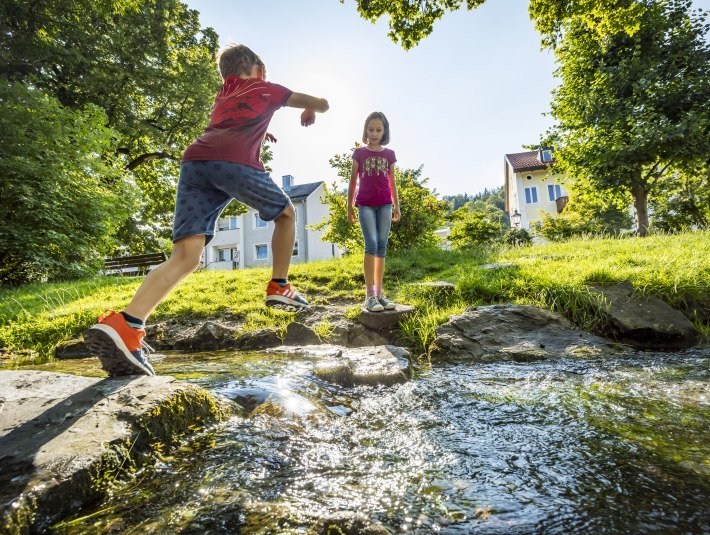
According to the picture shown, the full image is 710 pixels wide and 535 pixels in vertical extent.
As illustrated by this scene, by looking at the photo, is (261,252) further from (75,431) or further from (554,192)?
(75,431)

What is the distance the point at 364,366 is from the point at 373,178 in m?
2.44

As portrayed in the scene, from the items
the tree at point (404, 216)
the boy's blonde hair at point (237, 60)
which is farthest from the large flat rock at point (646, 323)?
the tree at point (404, 216)

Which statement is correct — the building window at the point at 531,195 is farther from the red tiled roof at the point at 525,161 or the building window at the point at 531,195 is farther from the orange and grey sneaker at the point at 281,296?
the orange and grey sneaker at the point at 281,296

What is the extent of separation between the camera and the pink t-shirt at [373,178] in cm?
438

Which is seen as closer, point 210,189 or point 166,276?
point 166,276

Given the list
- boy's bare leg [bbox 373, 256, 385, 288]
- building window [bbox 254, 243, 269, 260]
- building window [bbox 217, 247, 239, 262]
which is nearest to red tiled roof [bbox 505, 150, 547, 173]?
building window [bbox 254, 243, 269, 260]

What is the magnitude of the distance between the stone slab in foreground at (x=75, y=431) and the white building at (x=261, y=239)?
98.4ft

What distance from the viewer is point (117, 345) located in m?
1.94

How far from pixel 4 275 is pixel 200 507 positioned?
38.4ft

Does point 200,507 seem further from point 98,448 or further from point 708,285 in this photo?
point 708,285

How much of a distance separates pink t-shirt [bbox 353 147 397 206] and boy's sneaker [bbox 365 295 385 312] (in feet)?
3.58

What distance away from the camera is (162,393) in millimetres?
1646

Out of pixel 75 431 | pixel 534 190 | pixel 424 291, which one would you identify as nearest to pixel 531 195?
pixel 534 190

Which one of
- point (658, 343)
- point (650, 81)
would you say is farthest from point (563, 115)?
point (658, 343)
